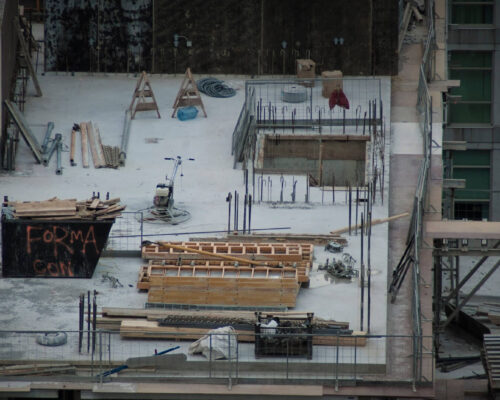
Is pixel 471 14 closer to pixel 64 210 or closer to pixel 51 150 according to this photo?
pixel 51 150

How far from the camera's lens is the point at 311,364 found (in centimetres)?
4391

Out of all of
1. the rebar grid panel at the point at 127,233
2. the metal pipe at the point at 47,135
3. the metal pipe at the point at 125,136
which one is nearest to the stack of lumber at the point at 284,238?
the rebar grid panel at the point at 127,233

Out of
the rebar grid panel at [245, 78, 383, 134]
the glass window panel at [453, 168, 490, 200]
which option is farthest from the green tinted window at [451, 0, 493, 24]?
the rebar grid panel at [245, 78, 383, 134]

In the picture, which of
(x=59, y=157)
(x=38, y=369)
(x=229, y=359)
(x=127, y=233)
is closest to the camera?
(x=229, y=359)

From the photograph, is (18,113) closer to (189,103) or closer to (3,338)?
(189,103)

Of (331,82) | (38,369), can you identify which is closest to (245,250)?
(38,369)

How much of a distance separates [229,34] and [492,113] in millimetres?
14392

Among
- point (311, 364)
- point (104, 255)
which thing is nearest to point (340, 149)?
point (104, 255)

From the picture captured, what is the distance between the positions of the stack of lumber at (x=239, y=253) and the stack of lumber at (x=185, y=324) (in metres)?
2.79

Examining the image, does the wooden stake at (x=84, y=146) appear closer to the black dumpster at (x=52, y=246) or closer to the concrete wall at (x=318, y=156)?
the concrete wall at (x=318, y=156)

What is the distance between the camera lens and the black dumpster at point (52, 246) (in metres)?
48.8

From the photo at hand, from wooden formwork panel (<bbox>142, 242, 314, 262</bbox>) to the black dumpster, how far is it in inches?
63.5

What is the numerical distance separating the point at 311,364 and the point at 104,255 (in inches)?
356

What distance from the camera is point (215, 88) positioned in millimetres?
65000
